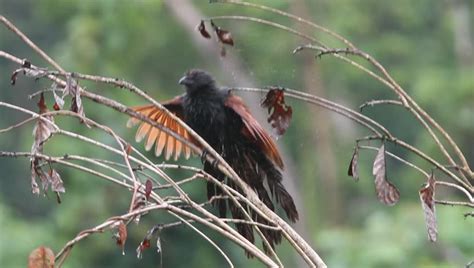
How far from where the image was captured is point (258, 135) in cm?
425

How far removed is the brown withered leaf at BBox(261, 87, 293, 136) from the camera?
3.34 metres

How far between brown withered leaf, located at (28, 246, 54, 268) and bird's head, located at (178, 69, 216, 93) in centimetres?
268

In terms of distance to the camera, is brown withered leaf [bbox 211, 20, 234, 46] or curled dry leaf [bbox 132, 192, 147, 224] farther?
brown withered leaf [bbox 211, 20, 234, 46]

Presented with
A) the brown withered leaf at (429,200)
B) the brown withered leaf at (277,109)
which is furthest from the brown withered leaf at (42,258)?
the brown withered leaf at (277,109)

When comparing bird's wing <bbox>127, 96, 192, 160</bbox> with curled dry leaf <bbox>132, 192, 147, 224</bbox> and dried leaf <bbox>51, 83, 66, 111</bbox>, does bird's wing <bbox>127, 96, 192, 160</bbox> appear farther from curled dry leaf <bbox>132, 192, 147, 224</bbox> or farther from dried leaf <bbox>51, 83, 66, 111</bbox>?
curled dry leaf <bbox>132, 192, 147, 224</bbox>

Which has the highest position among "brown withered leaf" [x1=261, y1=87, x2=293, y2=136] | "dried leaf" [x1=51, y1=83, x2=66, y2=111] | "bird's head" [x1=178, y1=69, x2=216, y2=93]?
"bird's head" [x1=178, y1=69, x2=216, y2=93]

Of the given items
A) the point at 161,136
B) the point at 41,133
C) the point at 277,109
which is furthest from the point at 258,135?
the point at 41,133

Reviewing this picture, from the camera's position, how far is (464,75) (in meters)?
15.1

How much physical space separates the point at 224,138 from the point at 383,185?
5.10 feet

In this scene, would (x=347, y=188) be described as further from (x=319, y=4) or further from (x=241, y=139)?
(x=241, y=139)

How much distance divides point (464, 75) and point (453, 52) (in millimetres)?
2947

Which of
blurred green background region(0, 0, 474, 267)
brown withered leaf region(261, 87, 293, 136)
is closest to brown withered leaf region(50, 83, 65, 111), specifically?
brown withered leaf region(261, 87, 293, 136)

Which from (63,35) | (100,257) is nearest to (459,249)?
(100,257)

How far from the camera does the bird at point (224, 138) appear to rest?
12.8 feet
